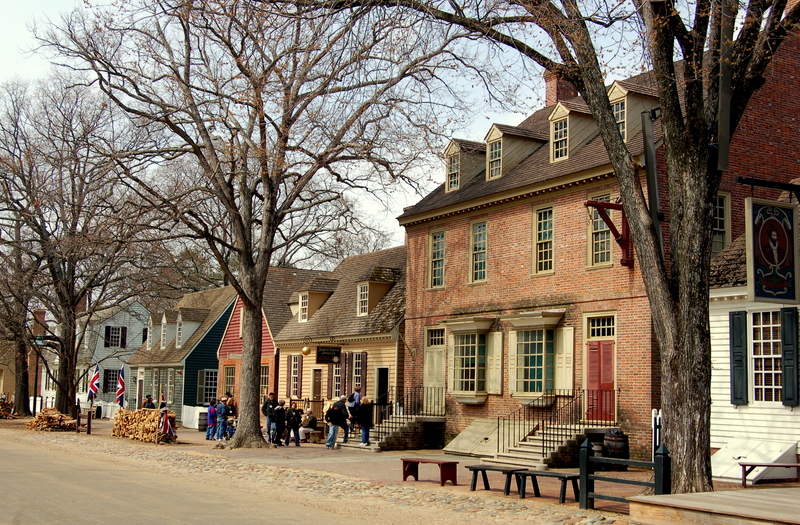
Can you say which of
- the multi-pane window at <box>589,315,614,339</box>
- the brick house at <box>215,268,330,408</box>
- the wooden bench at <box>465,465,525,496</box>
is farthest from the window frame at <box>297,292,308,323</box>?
the wooden bench at <box>465,465,525,496</box>

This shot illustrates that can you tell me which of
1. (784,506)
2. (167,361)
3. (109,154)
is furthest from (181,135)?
(167,361)

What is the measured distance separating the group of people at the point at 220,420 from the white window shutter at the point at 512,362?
10.3 meters

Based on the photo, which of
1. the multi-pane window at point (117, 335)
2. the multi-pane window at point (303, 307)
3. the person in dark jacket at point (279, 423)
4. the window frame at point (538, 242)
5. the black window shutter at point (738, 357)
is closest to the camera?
the black window shutter at point (738, 357)

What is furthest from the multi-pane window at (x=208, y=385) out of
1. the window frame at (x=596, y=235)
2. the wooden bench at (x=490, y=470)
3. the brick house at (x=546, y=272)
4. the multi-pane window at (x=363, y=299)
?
the wooden bench at (x=490, y=470)

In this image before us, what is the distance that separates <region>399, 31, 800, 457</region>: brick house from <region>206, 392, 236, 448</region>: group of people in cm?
643

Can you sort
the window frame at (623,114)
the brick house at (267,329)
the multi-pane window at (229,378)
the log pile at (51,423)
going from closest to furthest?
the window frame at (623,114), the log pile at (51,423), the brick house at (267,329), the multi-pane window at (229,378)

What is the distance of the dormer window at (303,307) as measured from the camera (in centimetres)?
3612

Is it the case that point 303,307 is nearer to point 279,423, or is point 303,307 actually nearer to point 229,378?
point 229,378

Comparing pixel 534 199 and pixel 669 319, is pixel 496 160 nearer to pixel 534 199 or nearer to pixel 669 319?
pixel 534 199

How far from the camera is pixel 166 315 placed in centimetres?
4956

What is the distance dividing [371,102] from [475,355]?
7873 millimetres

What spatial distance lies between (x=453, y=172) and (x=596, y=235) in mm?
7422

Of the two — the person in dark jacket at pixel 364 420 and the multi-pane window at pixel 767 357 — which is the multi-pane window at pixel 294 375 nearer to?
the person in dark jacket at pixel 364 420

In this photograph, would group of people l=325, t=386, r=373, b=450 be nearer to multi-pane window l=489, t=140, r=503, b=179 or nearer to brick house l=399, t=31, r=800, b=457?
brick house l=399, t=31, r=800, b=457
